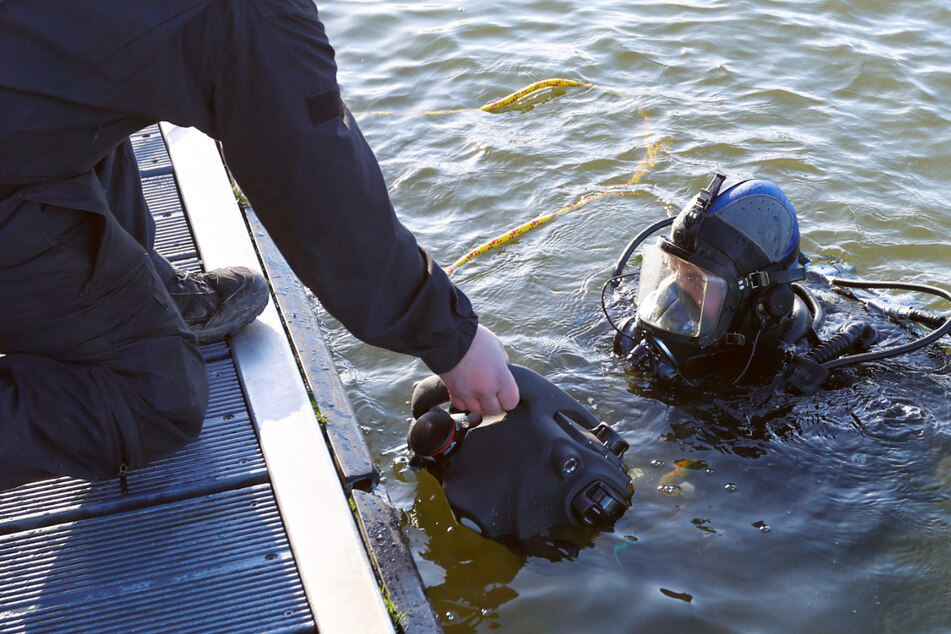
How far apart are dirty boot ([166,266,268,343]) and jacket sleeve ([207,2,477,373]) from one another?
1.29m

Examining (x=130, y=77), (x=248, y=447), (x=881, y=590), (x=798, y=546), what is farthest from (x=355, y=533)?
(x=881, y=590)

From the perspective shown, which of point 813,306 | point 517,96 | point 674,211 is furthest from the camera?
point 517,96

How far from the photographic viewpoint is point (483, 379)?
2.29 meters

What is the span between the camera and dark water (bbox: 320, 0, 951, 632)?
305cm

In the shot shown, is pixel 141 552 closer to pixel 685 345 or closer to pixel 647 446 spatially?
pixel 647 446

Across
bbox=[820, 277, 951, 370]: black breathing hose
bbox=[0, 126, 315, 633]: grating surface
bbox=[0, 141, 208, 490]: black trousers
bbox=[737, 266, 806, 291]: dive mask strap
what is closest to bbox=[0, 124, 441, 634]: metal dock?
bbox=[0, 126, 315, 633]: grating surface

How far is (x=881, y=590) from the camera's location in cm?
302

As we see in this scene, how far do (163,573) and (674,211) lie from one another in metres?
4.02

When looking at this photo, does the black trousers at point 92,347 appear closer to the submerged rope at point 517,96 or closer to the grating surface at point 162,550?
the grating surface at point 162,550

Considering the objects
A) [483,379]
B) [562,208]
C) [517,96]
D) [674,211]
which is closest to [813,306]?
[674,211]

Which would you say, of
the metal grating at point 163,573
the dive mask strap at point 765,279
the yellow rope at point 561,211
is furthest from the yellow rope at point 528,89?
the metal grating at point 163,573

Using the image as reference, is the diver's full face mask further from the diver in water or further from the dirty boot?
the dirty boot

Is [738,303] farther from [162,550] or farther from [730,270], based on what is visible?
[162,550]

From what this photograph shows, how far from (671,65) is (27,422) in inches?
241
